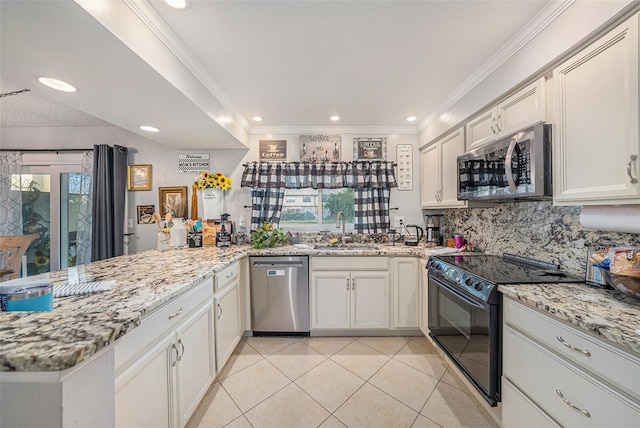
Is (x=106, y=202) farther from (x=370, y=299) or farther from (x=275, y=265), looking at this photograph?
(x=370, y=299)

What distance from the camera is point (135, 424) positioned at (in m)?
1.05

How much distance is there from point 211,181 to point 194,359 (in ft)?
6.55

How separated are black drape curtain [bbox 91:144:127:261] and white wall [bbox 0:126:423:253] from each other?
0.52 feet

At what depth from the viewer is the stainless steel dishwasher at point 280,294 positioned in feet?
8.47

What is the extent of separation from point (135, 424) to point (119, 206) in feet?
9.09

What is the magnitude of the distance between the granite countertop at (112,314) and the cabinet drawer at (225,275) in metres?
0.14

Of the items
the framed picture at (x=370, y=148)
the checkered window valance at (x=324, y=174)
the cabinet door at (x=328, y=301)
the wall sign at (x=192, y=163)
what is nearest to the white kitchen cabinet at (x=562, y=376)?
the cabinet door at (x=328, y=301)

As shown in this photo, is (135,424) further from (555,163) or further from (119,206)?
(119,206)

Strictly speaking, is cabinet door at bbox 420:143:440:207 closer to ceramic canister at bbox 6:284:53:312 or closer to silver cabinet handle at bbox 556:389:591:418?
silver cabinet handle at bbox 556:389:591:418

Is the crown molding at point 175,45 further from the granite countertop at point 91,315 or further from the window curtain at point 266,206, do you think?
the granite countertop at point 91,315

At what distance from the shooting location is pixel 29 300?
2.92 feet

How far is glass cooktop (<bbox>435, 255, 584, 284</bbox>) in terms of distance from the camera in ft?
4.85

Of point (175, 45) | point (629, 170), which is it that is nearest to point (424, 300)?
point (629, 170)

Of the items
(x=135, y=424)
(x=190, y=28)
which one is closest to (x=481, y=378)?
(x=135, y=424)
